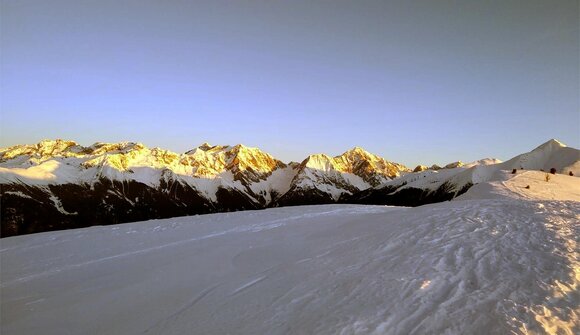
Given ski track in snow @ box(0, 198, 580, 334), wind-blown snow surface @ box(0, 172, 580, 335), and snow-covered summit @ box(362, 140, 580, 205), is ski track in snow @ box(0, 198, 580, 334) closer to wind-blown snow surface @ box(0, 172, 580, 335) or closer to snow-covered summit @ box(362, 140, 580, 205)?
wind-blown snow surface @ box(0, 172, 580, 335)

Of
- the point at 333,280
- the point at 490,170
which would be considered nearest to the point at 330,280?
the point at 333,280

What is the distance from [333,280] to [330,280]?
90 mm

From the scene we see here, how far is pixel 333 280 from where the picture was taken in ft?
35.8

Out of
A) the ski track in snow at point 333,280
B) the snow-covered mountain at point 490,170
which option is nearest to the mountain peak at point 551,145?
the snow-covered mountain at point 490,170

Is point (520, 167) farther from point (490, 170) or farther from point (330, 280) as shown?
point (330, 280)

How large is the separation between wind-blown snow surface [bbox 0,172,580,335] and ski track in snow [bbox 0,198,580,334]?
45 mm

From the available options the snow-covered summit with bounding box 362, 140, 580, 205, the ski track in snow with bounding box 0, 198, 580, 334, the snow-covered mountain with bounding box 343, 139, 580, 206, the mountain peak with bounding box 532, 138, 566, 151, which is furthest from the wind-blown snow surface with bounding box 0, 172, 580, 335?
the mountain peak with bounding box 532, 138, 566, 151

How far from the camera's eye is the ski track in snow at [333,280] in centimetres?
830

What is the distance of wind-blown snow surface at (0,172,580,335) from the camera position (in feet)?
27.2

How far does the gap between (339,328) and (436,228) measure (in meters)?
7.77

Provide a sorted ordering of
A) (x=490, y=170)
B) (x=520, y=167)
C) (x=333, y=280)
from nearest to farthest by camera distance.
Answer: (x=333, y=280)
(x=520, y=167)
(x=490, y=170)

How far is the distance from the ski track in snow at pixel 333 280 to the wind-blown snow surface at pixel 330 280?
0.04m

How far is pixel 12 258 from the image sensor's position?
59.3ft

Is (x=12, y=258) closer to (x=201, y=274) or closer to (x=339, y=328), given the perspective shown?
(x=201, y=274)
